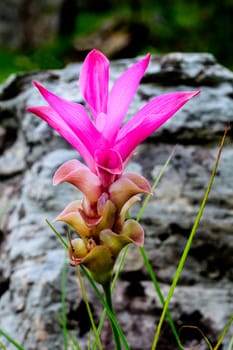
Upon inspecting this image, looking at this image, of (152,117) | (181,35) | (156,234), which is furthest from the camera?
(181,35)

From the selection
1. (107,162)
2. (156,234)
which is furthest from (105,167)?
(156,234)

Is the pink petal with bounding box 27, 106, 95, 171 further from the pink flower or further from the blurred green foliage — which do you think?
the blurred green foliage

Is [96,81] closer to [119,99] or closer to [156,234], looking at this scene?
[119,99]

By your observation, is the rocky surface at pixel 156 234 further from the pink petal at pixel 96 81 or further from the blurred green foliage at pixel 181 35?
the blurred green foliage at pixel 181 35

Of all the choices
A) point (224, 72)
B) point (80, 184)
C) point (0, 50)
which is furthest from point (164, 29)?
point (80, 184)

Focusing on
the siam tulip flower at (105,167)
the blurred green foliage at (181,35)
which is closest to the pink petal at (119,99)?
the siam tulip flower at (105,167)

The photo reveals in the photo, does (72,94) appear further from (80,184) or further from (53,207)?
(80,184)
